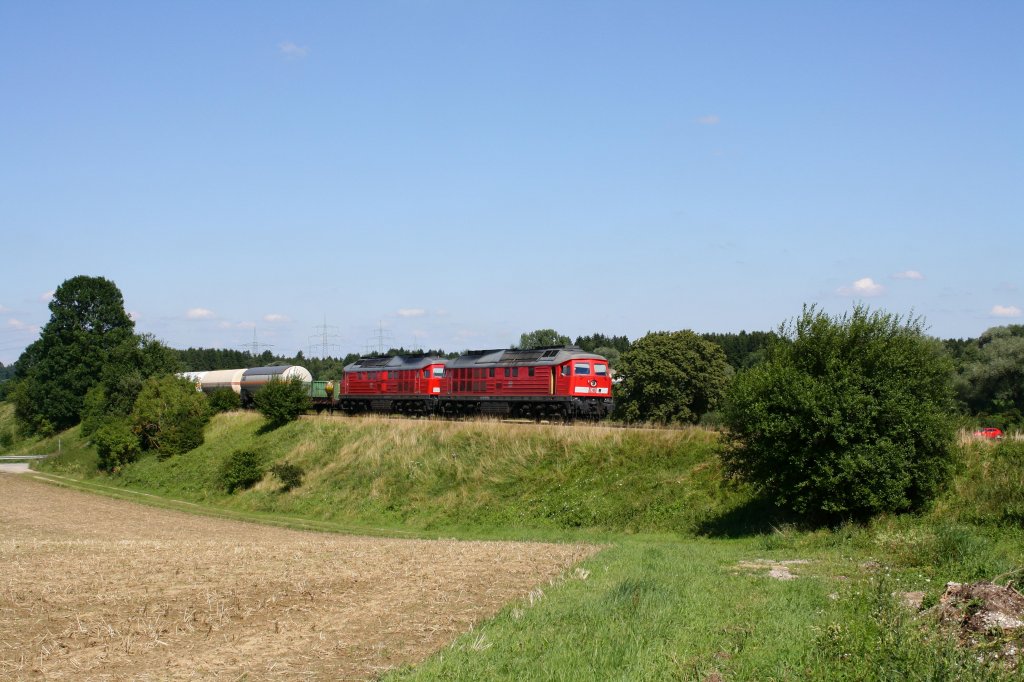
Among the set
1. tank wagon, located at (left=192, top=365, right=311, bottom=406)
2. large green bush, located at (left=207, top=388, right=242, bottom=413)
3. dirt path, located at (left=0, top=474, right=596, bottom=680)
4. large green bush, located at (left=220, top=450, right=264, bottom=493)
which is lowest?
large green bush, located at (left=220, top=450, right=264, bottom=493)

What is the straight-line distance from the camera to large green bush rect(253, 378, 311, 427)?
53.9 m

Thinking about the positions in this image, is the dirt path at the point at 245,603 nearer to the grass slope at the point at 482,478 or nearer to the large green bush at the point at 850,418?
the large green bush at the point at 850,418

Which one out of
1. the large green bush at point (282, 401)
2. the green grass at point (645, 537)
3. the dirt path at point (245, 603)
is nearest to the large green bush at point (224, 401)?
the large green bush at point (282, 401)

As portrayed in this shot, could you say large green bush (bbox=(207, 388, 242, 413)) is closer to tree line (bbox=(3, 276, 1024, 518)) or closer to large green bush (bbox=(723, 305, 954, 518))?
tree line (bbox=(3, 276, 1024, 518))

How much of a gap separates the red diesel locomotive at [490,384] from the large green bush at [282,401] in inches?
231

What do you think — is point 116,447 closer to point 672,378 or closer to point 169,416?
point 169,416

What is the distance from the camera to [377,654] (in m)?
11.1

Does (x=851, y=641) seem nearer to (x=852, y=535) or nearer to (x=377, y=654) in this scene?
(x=377, y=654)

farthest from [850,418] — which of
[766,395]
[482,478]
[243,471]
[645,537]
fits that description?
[243,471]

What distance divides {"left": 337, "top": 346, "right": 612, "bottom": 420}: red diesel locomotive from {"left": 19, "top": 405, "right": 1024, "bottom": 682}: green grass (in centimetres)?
511

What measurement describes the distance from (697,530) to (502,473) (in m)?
12.4

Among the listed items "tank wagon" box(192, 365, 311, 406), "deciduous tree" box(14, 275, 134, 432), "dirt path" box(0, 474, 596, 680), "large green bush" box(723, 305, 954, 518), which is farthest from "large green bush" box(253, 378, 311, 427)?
"large green bush" box(723, 305, 954, 518)

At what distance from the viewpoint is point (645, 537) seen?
26.2 metres

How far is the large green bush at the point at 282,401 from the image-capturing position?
177ft
